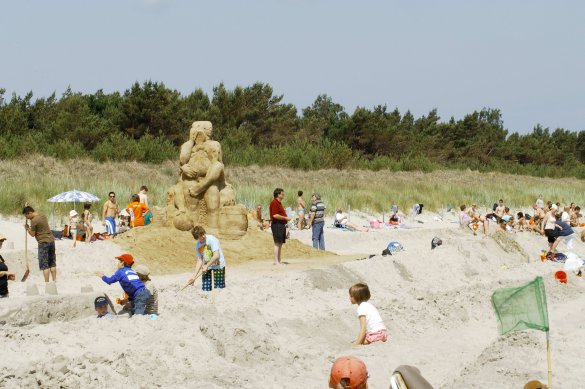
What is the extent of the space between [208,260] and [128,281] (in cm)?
250

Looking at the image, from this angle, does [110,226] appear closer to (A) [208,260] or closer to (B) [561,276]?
(A) [208,260]

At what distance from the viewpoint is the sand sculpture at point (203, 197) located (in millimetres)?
18969

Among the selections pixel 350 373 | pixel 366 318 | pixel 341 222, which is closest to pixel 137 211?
pixel 341 222

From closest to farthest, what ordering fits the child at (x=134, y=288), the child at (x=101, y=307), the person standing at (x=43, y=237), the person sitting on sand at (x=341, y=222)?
the child at (x=101, y=307)
the child at (x=134, y=288)
the person standing at (x=43, y=237)
the person sitting on sand at (x=341, y=222)

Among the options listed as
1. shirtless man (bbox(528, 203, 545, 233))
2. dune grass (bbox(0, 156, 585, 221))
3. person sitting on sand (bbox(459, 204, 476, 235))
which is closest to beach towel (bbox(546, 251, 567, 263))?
person sitting on sand (bbox(459, 204, 476, 235))

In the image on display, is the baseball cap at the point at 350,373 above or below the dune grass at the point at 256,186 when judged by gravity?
below

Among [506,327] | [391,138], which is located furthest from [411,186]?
[506,327]

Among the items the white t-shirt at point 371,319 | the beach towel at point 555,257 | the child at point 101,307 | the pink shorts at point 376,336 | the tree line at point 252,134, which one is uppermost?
the tree line at point 252,134

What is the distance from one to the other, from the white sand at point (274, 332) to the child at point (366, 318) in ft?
0.55

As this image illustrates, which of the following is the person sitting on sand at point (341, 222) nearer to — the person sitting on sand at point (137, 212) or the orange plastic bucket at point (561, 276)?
the person sitting on sand at point (137, 212)

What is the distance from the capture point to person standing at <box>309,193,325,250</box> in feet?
64.0

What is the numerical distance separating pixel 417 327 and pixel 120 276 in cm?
451

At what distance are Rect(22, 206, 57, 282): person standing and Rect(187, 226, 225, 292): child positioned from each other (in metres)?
2.30

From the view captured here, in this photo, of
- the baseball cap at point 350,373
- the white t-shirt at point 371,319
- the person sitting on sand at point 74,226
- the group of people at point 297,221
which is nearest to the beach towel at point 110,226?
the person sitting on sand at point 74,226
